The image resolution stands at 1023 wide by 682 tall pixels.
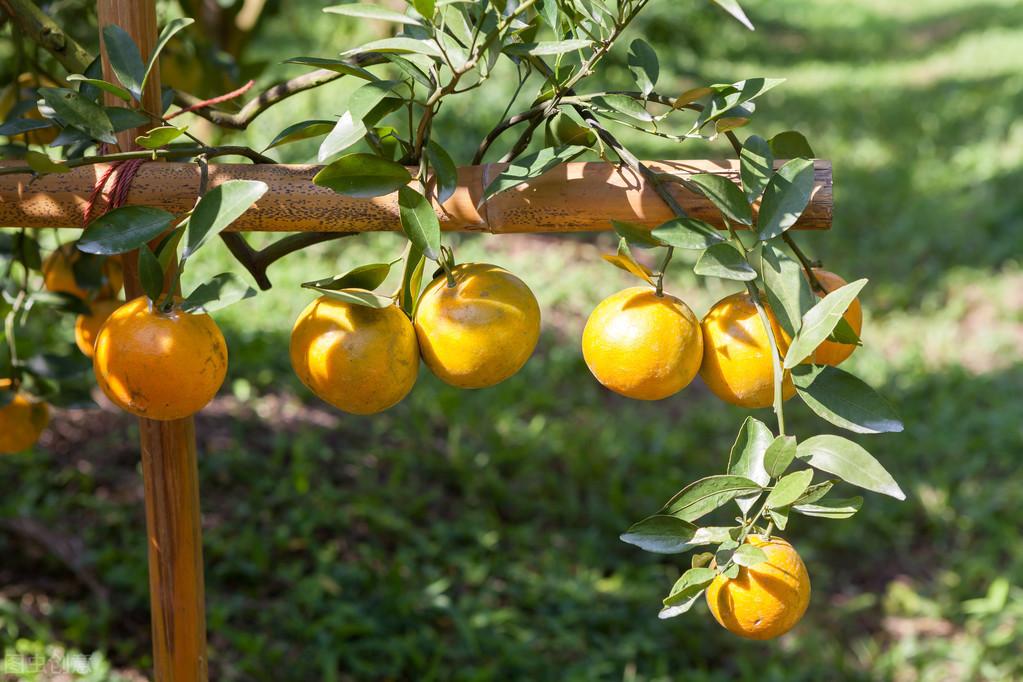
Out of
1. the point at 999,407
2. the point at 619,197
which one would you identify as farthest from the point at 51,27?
the point at 999,407

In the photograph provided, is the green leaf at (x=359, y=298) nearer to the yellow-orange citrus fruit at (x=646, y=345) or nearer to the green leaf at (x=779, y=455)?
the yellow-orange citrus fruit at (x=646, y=345)

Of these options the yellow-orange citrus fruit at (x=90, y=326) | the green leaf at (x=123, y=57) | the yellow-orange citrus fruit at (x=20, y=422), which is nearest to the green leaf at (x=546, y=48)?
the green leaf at (x=123, y=57)

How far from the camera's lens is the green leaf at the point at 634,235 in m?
0.65

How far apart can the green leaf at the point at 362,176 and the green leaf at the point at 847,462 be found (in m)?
0.29

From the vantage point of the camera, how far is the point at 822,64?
6.64 metres

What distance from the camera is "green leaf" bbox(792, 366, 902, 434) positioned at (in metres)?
0.58

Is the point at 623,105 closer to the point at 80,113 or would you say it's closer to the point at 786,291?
the point at 786,291

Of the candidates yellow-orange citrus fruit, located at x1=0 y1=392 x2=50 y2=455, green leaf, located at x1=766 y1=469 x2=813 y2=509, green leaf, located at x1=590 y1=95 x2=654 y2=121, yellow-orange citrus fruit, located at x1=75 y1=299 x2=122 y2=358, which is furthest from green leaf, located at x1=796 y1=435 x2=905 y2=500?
yellow-orange citrus fruit, located at x1=0 y1=392 x2=50 y2=455

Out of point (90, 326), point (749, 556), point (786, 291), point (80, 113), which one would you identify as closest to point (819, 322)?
point (786, 291)

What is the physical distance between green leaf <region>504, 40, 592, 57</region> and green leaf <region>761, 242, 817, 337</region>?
0.54ft

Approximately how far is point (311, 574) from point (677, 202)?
1257 millimetres

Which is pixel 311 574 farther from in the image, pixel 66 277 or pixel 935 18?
pixel 935 18

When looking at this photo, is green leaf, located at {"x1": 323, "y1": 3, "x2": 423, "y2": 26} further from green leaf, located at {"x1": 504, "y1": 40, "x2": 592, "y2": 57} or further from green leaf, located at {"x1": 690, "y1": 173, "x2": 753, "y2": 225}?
green leaf, located at {"x1": 690, "y1": 173, "x2": 753, "y2": 225}

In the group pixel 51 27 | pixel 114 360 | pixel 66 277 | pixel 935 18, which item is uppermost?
pixel 51 27
